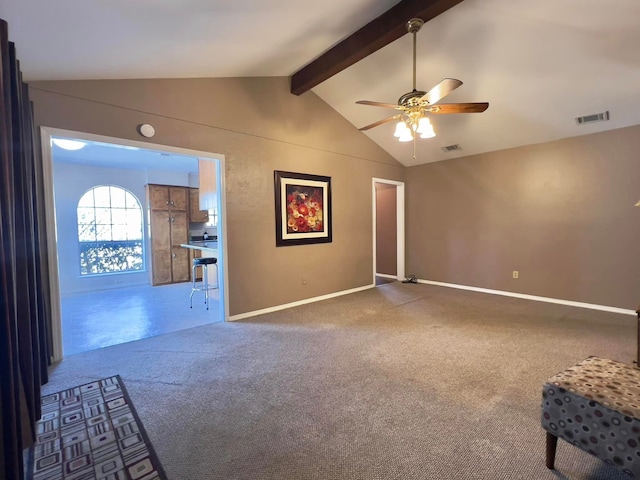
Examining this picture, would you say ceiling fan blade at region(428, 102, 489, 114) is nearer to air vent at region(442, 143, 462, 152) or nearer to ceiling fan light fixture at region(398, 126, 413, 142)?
ceiling fan light fixture at region(398, 126, 413, 142)

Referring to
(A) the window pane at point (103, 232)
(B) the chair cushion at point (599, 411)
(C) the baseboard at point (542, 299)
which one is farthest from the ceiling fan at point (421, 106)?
(A) the window pane at point (103, 232)

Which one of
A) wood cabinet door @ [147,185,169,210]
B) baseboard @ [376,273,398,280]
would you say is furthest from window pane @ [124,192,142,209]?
baseboard @ [376,273,398,280]

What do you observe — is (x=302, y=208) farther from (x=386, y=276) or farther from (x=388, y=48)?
(x=386, y=276)

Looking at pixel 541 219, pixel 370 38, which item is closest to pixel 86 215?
pixel 370 38

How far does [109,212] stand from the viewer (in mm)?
6723

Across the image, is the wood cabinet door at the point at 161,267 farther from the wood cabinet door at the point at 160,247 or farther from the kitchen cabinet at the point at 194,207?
the kitchen cabinet at the point at 194,207

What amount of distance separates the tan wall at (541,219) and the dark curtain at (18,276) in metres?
5.89

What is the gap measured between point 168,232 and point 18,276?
16.7 ft

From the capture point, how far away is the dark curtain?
53.2 inches

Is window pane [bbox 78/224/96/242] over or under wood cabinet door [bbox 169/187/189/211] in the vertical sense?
under

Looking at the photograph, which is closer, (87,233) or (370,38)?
(370,38)

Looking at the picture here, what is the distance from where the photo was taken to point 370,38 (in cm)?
320

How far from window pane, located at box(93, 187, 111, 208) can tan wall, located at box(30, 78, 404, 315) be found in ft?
14.3

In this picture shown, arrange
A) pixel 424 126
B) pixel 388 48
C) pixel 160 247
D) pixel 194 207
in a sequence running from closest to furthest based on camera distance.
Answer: pixel 424 126 → pixel 388 48 → pixel 160 247 → pixel 194 207
